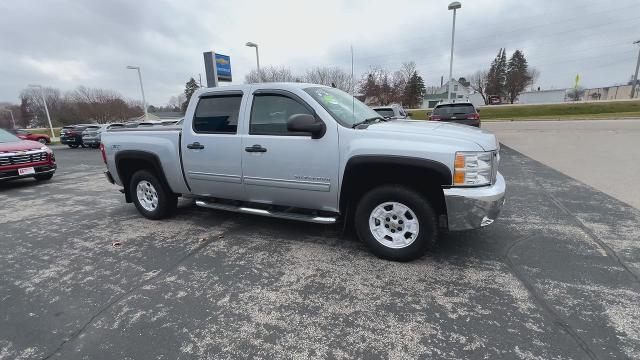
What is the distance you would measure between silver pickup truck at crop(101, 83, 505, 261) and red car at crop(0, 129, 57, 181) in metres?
5.68

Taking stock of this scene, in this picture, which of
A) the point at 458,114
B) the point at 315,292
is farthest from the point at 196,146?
the point at 458,114

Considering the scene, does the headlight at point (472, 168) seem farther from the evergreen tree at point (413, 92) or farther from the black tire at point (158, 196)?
the evergreen tree at point (413, 92)

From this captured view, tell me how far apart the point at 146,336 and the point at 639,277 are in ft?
14.2

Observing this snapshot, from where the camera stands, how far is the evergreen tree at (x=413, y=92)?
57.8 m

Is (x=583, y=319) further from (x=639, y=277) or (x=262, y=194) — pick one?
(x=262, y=194)

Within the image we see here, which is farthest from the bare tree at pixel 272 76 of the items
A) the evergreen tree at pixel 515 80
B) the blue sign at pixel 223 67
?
the evergreen tree at pixel 515 80

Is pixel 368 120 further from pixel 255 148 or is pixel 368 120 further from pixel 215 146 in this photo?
pixel 215 146

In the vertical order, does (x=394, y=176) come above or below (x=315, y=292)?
above

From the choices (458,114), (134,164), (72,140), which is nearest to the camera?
(134,164)

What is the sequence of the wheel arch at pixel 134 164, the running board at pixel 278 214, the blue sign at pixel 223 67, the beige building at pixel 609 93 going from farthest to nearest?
the beige building at pixel 609 93, the blue sign at pixel 223 67, the wheel arch at pixel 134 164, the running board at pixel 278 214

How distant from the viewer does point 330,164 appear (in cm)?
360

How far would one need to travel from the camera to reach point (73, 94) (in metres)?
62.2

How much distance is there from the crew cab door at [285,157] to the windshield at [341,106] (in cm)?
16

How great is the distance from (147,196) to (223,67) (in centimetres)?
1667
